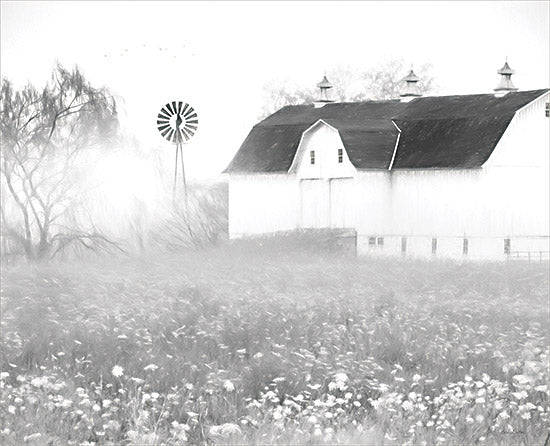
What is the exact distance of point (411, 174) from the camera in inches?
1172

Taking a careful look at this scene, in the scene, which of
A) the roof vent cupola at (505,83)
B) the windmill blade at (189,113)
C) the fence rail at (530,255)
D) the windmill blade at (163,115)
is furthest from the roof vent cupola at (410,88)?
the windmill blade at (163,115)

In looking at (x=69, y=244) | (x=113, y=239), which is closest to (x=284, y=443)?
(x=69, y=244)

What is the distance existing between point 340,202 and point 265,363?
19360 mm

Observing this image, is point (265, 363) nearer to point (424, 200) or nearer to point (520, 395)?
point (520, 395)

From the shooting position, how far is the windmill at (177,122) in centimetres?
2766

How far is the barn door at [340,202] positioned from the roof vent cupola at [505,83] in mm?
4529

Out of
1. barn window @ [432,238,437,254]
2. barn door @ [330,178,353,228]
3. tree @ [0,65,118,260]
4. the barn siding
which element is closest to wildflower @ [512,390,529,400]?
tree @ [0,65,118,260]

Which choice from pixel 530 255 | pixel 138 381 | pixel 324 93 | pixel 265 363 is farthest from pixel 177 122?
pixel 138 381

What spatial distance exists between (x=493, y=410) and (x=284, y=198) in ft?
72.0

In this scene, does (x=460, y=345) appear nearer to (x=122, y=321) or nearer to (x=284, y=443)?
(x=122, y=321)

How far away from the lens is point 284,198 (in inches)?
1232

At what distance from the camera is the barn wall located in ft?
101

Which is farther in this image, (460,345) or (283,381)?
(460,345)

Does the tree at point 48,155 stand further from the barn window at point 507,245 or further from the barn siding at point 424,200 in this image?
the barn window at point 507,245
